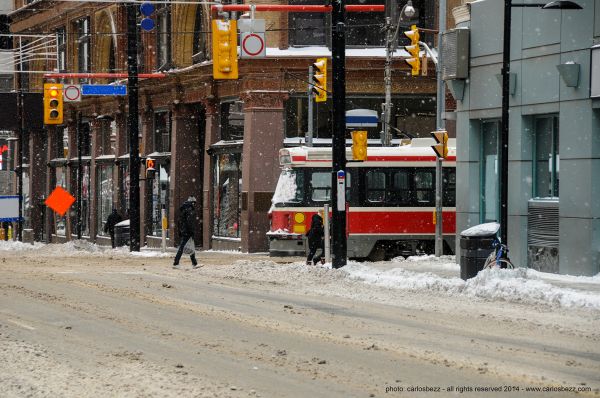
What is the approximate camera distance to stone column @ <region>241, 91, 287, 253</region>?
4184cm

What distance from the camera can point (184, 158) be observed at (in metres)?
48.0

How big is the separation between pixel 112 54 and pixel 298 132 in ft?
53.6

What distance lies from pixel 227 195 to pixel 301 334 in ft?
97.3

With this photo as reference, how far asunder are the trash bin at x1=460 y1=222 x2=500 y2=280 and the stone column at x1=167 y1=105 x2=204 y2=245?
85.0 feet

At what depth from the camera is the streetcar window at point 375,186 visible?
115 ft

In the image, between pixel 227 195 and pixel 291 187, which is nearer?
pixel 291 187

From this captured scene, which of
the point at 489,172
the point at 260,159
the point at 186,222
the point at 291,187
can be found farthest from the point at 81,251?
the point at 489,172

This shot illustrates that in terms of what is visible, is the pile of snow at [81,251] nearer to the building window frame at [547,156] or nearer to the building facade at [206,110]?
the building facade at [206,110]

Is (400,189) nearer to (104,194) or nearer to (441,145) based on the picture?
(441,145)

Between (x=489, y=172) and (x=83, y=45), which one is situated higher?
(x=83, y=45)

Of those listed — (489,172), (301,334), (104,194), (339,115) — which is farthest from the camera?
(104,194)

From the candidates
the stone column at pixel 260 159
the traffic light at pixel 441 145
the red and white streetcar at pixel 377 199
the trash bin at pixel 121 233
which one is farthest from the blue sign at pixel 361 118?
the traffic light at pixel 441 145

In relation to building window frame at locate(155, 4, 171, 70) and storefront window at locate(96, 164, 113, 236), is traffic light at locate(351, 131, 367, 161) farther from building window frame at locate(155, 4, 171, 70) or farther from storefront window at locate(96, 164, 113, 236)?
storefront window at locate(96, 164, 113, 236)

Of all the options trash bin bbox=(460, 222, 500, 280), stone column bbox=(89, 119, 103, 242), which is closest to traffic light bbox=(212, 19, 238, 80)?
trash bin bbox=(460, 222, 500, 280)
